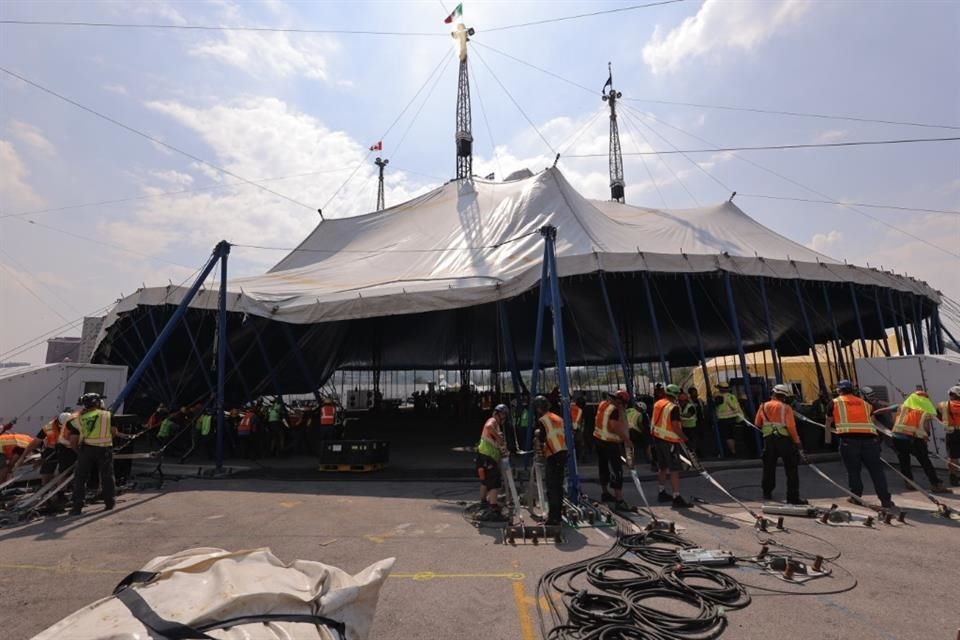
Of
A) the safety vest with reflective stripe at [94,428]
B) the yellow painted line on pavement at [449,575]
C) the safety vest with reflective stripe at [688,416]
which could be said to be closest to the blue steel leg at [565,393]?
the yellow painted line on pavement at [449,575]

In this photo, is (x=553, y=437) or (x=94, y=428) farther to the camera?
(x=94, y=428)

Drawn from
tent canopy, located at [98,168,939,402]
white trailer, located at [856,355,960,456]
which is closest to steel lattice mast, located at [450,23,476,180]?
tent canopy, located at [98,168,939,402]

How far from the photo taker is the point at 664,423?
7.49m

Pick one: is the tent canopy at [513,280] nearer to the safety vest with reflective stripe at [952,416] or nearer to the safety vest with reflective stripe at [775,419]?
the safety vest with reflective stripe at [952,416]

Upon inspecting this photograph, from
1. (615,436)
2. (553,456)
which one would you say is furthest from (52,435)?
(615,436)

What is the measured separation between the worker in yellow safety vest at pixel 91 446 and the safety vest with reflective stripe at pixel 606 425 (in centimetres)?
757

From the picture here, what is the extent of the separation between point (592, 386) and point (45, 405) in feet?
111

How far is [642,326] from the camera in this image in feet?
78.8

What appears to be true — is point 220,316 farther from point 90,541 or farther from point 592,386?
point 592,386

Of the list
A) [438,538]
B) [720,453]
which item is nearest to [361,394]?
[720,453]

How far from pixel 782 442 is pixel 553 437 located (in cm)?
368

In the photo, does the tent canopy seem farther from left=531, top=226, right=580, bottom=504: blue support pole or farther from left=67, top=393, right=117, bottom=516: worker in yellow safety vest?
left=67, top=393, right=117, bottom=516: worker in yellow safety vest

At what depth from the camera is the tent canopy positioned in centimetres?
1305

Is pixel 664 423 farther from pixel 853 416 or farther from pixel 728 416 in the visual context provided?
pixel 728 416
